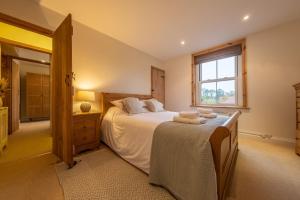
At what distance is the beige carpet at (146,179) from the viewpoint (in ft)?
4.30

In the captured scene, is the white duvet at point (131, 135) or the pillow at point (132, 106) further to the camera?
the pillow at point (132, 106)

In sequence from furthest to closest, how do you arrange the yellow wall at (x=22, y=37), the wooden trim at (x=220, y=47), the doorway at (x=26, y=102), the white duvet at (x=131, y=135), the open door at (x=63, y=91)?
1. the wooden trim at (x=220, y=47)
2. the yellow wall at (x=22, y=37)
3. the doorway at (x=26, y=102)
4. the open door at (x=63, y=91)
5. the white duvet at (x=131, y=135)

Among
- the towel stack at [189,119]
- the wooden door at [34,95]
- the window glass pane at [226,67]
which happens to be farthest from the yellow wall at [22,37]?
the window glass pane at [226,67]

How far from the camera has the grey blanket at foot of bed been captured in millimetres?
995

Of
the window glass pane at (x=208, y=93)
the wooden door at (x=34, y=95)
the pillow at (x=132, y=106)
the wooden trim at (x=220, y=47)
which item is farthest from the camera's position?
the wooden door at (x=34, y=95)

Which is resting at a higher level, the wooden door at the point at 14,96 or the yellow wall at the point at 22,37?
the yellow wall at the point at 22,37

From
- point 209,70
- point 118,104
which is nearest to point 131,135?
point 118,104

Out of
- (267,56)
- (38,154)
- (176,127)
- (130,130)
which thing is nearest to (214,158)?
(176,127)

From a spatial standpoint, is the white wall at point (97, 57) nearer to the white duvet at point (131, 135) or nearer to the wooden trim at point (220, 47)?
the white duvet at point (131, 135)

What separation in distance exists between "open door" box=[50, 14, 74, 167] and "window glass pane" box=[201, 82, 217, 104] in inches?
145

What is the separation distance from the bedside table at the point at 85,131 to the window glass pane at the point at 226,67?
Result: 357 cm

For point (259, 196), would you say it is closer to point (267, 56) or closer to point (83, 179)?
point (83, 179)

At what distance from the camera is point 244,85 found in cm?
321

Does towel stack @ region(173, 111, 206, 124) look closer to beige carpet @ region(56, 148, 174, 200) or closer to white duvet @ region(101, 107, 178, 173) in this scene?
white duvet @ region(101, 107, 178, 173)
